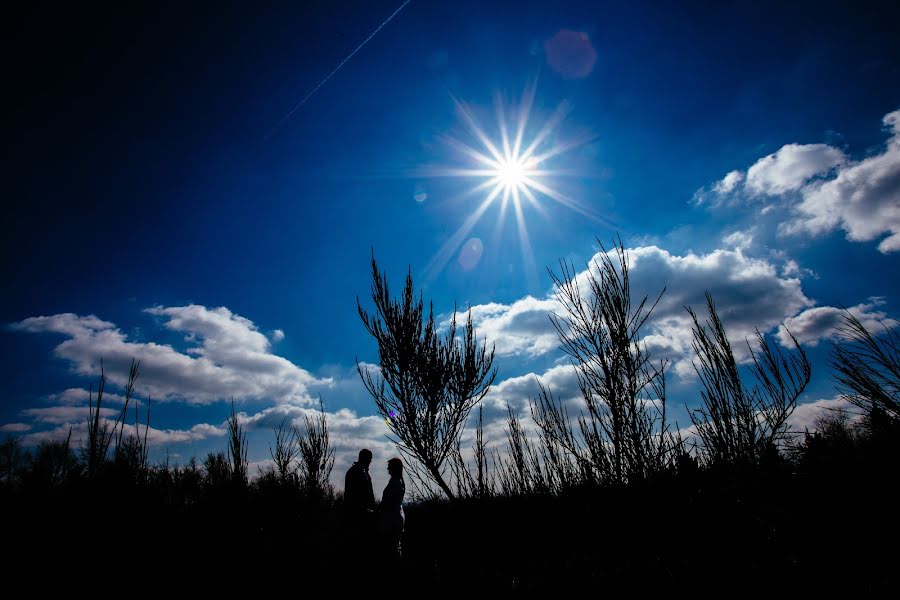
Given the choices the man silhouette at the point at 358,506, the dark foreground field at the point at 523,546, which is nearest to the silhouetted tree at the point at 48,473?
the dark foreground field at the point at 523,546

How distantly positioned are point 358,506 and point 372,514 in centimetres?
25

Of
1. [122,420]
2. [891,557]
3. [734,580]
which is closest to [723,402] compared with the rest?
[734,580]

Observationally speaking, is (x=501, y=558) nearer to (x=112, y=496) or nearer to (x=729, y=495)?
(x=729, y=495)

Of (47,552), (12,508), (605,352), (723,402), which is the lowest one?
(47,552)

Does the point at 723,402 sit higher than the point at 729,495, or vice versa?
the point at 723,402

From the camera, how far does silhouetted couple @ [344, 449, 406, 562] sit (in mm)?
4980

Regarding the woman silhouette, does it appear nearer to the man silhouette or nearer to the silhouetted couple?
the silhouetted couple

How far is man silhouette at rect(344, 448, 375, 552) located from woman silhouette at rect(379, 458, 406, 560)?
231 millimetres

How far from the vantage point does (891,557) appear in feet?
13.2

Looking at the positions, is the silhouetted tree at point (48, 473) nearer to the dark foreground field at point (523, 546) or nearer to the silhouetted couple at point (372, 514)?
the dark foreground field at point (523, 546)

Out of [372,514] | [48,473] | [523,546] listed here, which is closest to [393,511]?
[372,514]

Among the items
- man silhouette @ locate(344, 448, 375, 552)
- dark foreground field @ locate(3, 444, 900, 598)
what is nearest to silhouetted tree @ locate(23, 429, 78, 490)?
dark foreground field @ locate(3, 444, 900, 598)

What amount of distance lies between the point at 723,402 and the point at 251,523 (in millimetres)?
7728

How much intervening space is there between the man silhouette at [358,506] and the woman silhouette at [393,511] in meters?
0.23
